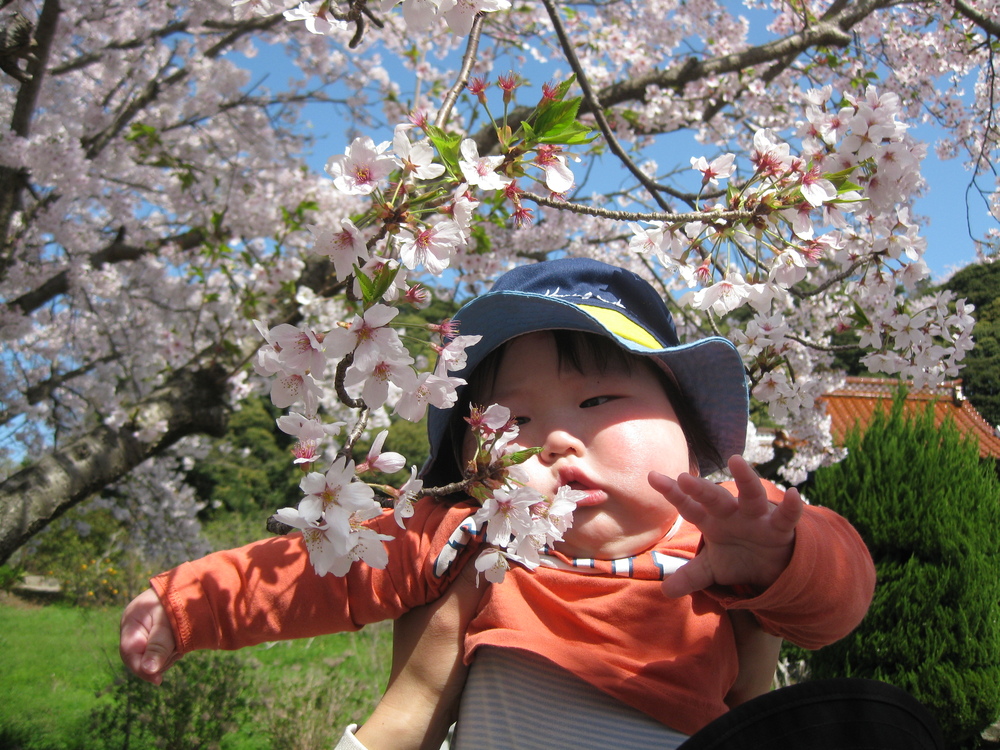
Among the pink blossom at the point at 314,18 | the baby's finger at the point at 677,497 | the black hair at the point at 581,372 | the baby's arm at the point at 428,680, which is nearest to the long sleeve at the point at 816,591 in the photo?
the baby's finger at the point at 677,497

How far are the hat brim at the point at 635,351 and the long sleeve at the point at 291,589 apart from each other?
251 mm

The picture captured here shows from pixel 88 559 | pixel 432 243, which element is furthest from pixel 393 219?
pixel 88 559

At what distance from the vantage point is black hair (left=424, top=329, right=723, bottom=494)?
1385mm

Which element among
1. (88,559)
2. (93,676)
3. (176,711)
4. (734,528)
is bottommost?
(93,676)

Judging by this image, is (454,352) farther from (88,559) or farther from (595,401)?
(88,559)

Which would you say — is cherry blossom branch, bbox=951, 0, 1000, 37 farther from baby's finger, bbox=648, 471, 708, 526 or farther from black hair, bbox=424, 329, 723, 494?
baby's finger, bbox=648, 471, 708, 526

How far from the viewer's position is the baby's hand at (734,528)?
3.33 feet

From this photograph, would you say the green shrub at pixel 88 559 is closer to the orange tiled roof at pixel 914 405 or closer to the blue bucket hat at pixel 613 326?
the blue bucket hat at pixel 613 326

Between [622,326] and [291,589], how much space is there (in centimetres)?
82

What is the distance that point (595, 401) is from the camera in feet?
4.44

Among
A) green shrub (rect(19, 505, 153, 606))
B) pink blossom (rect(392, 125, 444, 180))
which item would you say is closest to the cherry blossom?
pink blossom (rect(392, 125, 444, 180))

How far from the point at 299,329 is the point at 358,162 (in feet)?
0.86

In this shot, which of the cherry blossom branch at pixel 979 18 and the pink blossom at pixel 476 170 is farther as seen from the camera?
the cherry blossom branch at pixel 979 18

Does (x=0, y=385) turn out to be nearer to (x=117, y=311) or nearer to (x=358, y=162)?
(x=117, y=311)
